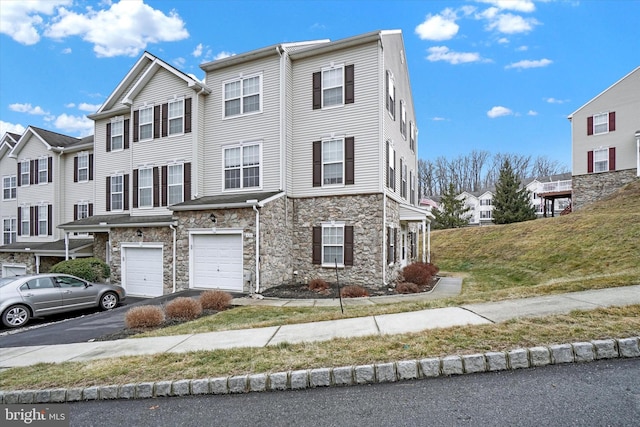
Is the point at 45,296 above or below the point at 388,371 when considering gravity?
below

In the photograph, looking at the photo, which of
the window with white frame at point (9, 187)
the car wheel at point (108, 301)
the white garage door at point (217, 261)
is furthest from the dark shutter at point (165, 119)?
the window with white frame at point (9, 187)

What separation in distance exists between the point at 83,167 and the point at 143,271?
11351mm

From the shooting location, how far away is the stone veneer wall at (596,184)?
27.1 metres

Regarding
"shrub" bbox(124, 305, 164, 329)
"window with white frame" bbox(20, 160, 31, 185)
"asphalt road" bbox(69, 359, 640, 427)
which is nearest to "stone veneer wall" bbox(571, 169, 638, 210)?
"asphalt road" bbox(69, 359, 640, 427)

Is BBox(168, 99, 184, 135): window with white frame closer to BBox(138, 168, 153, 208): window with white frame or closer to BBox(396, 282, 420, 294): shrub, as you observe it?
BBox(138, 168, 153, 208): window with white frame

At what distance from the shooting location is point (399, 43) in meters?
17.2

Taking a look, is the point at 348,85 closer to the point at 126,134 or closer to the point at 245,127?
the point at 245,127

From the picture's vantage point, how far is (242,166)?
611 inches

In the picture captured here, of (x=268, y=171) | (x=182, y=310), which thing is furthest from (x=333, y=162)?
(x=182, y=310)

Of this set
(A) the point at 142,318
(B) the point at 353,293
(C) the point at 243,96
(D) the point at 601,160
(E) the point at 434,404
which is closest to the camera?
(E) the point at 434,404

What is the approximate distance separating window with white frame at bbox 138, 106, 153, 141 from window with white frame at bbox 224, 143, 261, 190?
4853 mm

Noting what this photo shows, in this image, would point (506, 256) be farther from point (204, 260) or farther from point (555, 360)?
point (555, 360)

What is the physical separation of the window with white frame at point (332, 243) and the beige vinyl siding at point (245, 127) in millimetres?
2797

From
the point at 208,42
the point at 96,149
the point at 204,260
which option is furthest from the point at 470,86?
the point at 96,149
